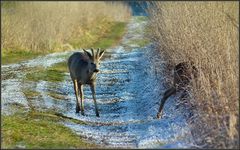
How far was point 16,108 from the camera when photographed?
1194 cm

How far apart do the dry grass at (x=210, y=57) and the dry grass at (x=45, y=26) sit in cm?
1228

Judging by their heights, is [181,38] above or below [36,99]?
above

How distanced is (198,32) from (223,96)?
301 cm

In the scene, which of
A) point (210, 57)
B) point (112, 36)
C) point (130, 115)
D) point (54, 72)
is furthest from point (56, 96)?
point (112, 36)

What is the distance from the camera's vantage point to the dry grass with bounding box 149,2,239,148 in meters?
8.00

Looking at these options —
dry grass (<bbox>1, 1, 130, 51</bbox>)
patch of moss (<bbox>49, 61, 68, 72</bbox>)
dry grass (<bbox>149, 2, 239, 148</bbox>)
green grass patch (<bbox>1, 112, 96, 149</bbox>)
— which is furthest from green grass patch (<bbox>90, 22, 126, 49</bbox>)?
green grass patch (<bbox>1, 112, 96, 149</bbox>)

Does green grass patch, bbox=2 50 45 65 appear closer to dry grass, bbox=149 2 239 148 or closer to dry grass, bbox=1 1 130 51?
dry grass, bbox=1 1 130 51

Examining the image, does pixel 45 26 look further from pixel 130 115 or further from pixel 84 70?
pixel 130 115

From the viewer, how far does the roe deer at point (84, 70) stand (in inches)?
487

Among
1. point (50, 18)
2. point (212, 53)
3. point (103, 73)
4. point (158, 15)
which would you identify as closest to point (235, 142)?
point (212, 53)

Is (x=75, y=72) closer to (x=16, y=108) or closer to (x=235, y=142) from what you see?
(x=16, y=108)

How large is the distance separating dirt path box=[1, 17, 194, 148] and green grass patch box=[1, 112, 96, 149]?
37cm

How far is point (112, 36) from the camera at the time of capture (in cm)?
3369

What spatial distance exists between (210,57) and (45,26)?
1782 cm
